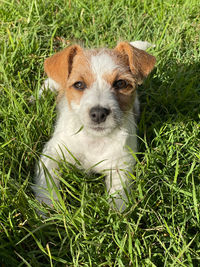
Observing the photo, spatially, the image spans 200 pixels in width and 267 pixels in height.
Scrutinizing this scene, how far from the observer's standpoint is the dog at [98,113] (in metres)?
3.29

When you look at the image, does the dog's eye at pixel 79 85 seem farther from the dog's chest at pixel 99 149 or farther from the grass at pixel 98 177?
the grass at pixel 98 177

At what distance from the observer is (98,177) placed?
366 cm

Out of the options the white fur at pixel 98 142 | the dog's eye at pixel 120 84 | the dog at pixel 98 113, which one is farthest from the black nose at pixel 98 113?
the dog's eye at pixel 120 84

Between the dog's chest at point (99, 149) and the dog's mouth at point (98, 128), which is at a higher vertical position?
the dog's mouth at point (98, 128)

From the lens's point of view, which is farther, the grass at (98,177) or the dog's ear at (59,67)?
the dog's ear at (59,67)

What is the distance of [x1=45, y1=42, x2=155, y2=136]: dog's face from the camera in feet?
10.6

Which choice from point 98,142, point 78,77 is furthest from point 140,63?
point 98,142

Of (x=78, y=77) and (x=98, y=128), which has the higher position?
(x=78, y=77)

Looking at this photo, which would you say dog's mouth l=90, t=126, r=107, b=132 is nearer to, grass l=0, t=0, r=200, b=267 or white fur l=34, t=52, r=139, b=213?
white fur l=34, t=52, r=139, b=213

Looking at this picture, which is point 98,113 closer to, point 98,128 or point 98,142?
point 98,128

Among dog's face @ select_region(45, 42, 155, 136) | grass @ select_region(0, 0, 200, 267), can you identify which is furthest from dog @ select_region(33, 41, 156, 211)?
grass @ select_region(0, 0, 200, 267)

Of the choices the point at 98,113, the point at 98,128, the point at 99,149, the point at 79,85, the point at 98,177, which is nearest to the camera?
the point at 98,113

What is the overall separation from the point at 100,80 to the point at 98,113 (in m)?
0.45

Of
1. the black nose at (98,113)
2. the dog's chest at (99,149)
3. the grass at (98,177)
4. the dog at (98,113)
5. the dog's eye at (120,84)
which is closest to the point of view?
the grass at (98,177)
